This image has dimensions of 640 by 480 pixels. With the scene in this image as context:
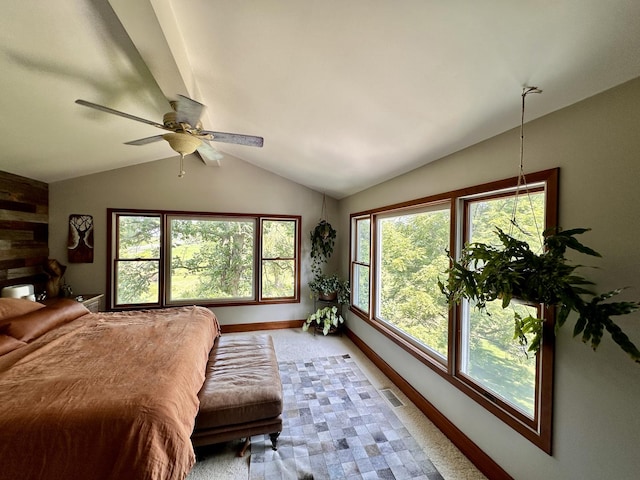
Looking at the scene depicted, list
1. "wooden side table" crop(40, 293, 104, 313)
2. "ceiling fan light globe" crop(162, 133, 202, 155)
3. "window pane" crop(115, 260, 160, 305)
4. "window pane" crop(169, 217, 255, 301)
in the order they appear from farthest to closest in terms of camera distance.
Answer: "window pane" crop(169, 217, 255, 301), "window pane" crop(115, 260, 160, 305), "wooden side table" crop(40, 293, 104, 313), "ceiling fan light globe" crop(162, 133, 202, 155)

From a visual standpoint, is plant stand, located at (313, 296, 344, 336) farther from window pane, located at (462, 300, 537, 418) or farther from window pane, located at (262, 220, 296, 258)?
window pane, located at (462, 300, 537, 418)

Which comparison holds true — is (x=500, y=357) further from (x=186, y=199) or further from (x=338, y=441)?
(x=186, y=199)

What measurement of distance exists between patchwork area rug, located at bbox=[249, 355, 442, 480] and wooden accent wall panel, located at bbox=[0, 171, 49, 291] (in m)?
3.55

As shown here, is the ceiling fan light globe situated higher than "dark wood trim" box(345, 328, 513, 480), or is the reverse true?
the ceiling fan light globe

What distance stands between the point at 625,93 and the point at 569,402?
150 centimetres

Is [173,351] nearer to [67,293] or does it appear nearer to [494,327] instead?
[494,327]

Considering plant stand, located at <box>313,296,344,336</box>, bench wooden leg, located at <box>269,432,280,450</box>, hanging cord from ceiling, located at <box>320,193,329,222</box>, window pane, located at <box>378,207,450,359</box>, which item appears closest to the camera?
bench wooden leg, located at <box>269,432,280,450</box>

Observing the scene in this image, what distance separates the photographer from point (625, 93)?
1.12 metres

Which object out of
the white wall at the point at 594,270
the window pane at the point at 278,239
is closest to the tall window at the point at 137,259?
the window pane at the point at 278,239

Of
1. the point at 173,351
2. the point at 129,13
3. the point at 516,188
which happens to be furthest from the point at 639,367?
the point at 129,13

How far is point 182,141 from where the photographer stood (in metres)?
2.06

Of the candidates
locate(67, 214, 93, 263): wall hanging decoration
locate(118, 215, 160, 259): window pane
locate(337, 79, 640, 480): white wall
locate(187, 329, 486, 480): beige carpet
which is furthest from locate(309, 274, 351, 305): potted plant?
locate(67, 214, 93, 263): wall hanging decoration

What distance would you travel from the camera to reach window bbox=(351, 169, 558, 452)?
1471 mm

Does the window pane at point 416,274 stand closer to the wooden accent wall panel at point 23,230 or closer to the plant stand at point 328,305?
the plant stand at point 328,305
